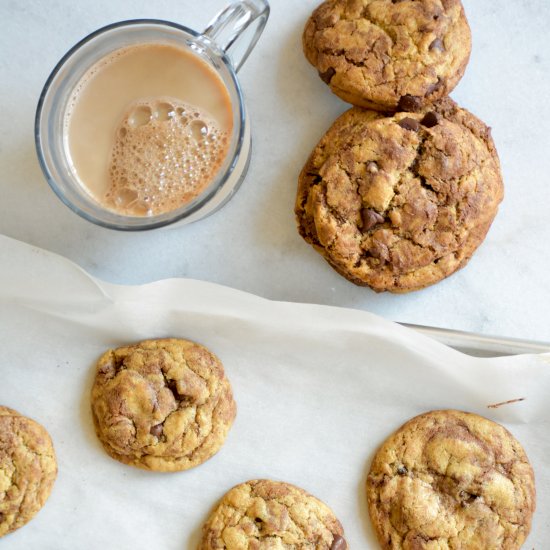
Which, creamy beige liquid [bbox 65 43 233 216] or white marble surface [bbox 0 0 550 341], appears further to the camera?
white marble surface [bbox 0 0 550 341]

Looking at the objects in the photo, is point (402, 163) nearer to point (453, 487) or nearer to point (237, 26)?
point (237, 26)

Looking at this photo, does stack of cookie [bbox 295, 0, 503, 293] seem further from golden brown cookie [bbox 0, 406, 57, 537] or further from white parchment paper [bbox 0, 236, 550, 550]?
golden brown cookie [bbox 0, 406, 57, 537]

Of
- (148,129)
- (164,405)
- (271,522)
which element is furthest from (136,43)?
(271,522)

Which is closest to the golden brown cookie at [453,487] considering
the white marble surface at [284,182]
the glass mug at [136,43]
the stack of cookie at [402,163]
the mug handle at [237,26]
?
the white marble surface at [284,182]

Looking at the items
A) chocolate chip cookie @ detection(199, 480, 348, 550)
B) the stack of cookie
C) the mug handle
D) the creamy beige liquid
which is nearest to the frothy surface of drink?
the creamy beige liquid

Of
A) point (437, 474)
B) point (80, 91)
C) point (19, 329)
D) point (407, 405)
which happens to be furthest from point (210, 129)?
point (437, 474)

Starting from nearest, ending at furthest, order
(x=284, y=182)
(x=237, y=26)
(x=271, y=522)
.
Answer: (x=237, y=26)
(x=271, y=522)
(x=284, y=182)
